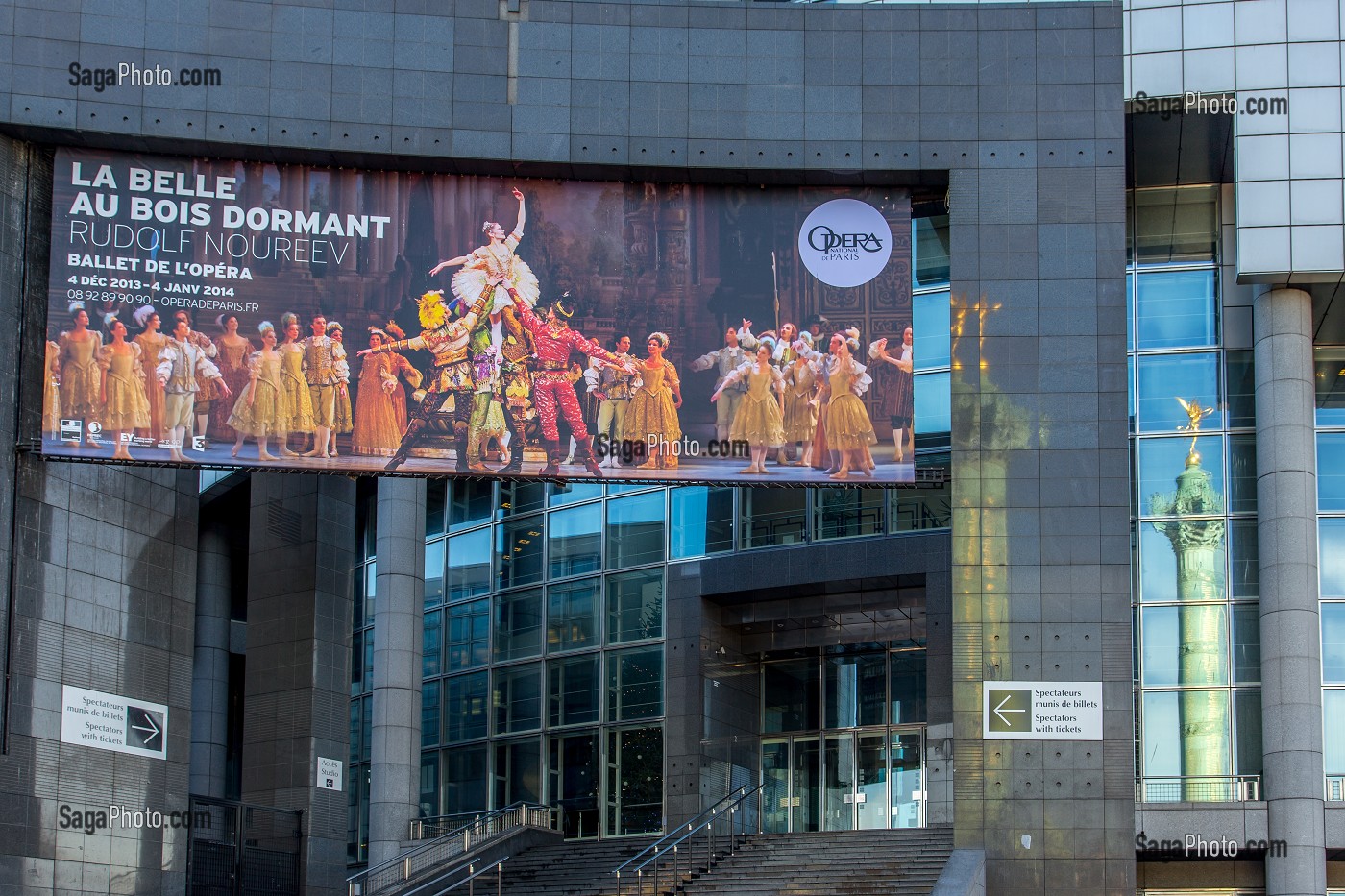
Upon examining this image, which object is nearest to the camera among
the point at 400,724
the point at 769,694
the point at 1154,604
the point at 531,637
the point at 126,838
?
the point at 126,838

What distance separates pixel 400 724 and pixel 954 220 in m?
16.4

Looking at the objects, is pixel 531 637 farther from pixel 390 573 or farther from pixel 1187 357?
pixel 1187 357

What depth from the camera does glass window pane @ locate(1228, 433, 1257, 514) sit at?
30.7 metres

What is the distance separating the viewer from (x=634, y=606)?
40.0 meters

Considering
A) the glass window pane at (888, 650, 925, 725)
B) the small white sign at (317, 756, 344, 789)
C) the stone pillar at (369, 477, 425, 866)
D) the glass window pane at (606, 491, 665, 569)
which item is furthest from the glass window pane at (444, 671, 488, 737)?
the glass window pane at (888, 650, 925, 725)

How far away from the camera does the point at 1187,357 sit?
3155 cm

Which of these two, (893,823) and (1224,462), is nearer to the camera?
(1224,462)

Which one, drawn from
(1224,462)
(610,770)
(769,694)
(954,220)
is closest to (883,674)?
(769,694)

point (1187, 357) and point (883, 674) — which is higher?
point (1187, 357)

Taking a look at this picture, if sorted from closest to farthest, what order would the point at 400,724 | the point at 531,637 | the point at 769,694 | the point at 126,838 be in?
the point at 126,838
the point at 400,724
the point at 769,694
the point at 531,637

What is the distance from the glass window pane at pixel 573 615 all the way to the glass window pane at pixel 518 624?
0.37 m

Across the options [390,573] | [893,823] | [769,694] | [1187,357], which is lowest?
[893,823]

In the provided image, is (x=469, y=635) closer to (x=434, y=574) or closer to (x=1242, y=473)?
(x=434, y=574)

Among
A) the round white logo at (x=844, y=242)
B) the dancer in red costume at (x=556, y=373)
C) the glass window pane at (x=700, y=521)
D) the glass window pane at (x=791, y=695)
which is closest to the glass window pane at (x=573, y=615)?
the glass window pane at (x=700, y=521)
